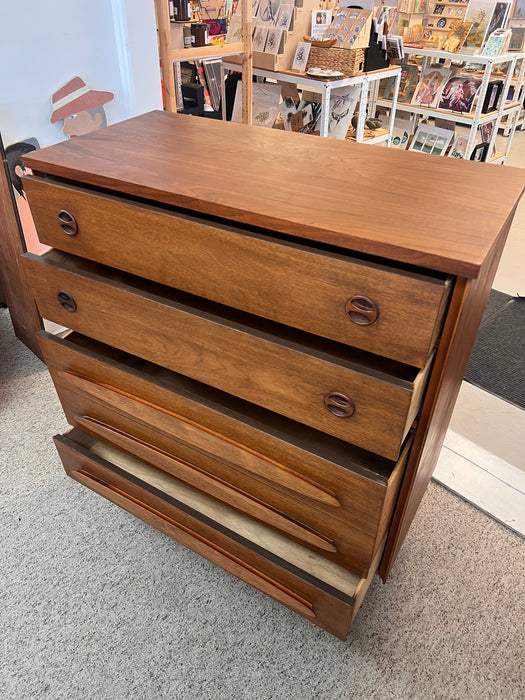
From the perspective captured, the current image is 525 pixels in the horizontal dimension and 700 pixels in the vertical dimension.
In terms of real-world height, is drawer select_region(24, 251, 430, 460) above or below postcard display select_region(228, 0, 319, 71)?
below

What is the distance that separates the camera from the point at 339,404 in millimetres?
789

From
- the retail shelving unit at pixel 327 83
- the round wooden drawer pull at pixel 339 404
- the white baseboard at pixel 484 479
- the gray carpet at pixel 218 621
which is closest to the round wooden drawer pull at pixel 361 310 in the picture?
the round wooden drawer pull at pixel 339 404

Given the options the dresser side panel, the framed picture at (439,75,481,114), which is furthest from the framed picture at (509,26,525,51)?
the dresser side panel

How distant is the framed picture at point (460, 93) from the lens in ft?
11.5

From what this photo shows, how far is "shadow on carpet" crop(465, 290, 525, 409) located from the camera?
72.4 inches

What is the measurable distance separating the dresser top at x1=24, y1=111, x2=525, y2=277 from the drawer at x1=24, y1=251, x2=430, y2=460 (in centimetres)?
18

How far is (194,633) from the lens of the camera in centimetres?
112

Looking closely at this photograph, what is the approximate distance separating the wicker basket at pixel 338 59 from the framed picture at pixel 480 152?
123 cm

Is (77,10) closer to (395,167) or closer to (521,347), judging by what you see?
(395,167)

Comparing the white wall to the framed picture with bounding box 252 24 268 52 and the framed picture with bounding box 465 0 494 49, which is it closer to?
the framed picture with bounding box 252 24 268 52

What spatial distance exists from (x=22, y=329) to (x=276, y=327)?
138 cm

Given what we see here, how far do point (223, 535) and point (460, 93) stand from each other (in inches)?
140

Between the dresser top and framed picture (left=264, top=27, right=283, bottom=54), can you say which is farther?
framed picture (left=264, top=27, right=283, bottom=54)

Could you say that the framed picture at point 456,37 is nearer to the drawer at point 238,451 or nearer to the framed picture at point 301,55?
the framed picture at point 301,55
